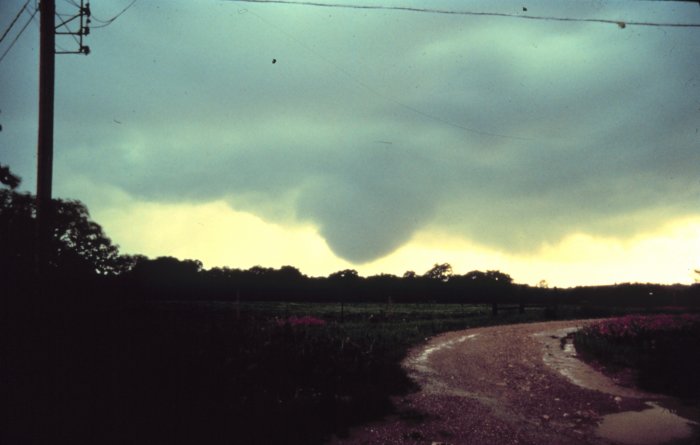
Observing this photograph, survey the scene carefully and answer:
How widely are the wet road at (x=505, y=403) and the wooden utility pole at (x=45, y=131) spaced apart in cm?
561

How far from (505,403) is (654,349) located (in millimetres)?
7504

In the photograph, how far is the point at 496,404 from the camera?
349 inches

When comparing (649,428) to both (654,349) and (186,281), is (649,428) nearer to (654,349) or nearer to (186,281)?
(654,349)

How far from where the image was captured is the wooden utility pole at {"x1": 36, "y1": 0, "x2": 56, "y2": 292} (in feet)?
23.3

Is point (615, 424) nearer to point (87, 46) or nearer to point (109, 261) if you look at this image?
point (109, 261)

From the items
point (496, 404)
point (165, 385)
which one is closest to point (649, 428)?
point (496, 404)

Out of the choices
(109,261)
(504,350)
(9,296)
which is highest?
(109,261)

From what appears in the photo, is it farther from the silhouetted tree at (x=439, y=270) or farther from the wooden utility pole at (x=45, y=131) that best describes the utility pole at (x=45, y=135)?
the silhouetted tree at (x=439, y=270)

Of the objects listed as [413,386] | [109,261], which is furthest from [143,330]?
[413,386]

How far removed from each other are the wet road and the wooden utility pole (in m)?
5.61

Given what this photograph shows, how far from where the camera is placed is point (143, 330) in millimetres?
6531

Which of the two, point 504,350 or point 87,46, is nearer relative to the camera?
point 87,46

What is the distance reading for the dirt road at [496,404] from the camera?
6.90m

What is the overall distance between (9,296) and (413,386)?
7.94 m
